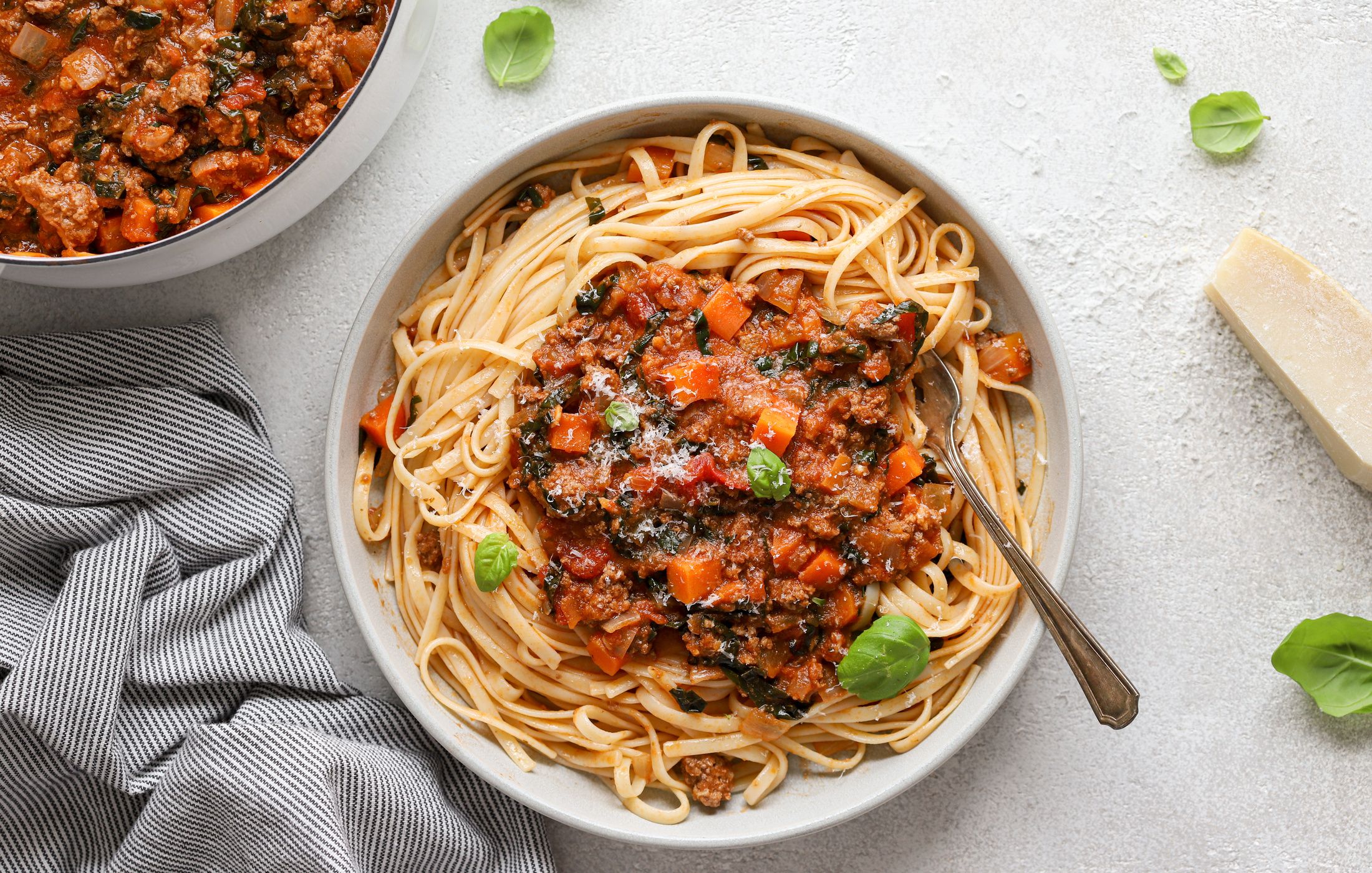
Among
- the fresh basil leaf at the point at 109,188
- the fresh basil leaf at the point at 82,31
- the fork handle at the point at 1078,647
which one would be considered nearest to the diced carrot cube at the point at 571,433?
the fork handle at the point at 1078,647

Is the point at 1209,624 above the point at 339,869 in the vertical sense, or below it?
below

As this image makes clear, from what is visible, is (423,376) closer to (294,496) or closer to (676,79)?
(294,496)

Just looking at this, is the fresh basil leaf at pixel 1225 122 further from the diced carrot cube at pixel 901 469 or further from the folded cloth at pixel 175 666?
the folded cloth at pixel 175 666

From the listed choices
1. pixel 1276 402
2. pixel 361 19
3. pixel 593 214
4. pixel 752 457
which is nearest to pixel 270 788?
pixel 752 457

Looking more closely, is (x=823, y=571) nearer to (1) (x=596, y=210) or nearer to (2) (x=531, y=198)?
(1) (x=596, y=210)

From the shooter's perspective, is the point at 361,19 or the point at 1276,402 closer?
the point at 361,19

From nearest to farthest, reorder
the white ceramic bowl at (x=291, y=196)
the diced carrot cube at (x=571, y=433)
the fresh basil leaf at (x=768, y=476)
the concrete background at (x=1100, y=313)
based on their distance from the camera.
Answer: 1. the fresh basil leaf at (x=768, y=476)
2. the white ceramic bowl at (x=291, y=196)
3. the diced carrot cube at (x=571, y=433)
4. the concrete background at (x=1100, y=313)

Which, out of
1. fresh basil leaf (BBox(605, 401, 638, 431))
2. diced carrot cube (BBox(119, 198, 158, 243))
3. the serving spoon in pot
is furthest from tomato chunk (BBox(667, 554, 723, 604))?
diced carrot cube (BBox(119, 198, 158, 243))
